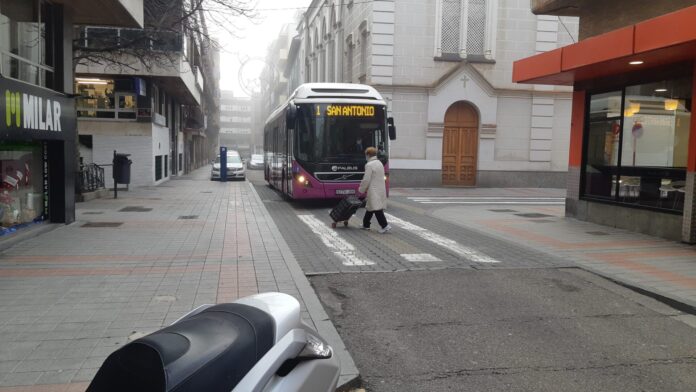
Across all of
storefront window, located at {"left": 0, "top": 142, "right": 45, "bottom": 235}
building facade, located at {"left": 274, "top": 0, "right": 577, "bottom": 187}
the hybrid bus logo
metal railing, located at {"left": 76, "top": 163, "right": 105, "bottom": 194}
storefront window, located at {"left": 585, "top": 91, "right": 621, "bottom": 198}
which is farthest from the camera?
building facade, located at {"left": 274, "top": 0, "right": 577, "bottom": 187}

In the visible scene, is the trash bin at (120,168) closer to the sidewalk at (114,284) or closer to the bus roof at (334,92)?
the sidewalk at (114,284)

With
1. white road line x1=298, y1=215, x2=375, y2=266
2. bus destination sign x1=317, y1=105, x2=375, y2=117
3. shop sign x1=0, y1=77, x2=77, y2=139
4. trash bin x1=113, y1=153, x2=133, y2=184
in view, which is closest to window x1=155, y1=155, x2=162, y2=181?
trash bin x1=113, y1=153, x2=133, y2=184

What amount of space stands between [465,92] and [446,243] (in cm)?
1600

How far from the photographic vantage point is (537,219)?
13781mm

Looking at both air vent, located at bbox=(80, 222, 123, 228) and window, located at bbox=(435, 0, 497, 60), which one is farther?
window, located at bbox=(435, 0, 497, 60)

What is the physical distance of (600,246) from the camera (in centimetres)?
974

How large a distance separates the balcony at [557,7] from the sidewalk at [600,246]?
506cm

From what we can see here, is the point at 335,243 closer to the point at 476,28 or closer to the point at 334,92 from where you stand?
the point at 334,92

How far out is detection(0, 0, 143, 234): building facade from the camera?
8680 millimetres

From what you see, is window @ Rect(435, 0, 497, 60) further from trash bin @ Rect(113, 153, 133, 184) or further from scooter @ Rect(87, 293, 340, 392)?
scooter @ Rect(87, 293, 340, 392)

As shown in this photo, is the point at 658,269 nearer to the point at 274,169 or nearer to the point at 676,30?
the point at 676,30

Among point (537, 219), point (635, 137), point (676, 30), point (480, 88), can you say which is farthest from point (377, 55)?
point (676, 30)

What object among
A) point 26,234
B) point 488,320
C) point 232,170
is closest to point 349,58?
point 232,170

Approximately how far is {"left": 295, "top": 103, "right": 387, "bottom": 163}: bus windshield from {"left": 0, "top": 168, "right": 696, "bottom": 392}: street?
142 inches
